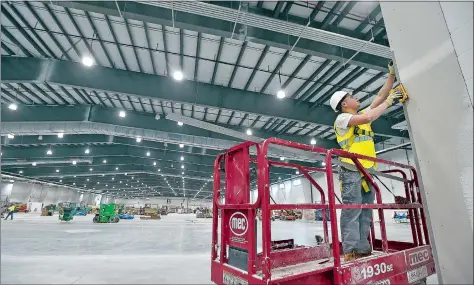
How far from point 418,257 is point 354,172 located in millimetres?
1203

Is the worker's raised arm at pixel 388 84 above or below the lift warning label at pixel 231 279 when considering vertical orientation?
above

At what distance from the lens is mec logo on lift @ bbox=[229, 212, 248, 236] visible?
223cm

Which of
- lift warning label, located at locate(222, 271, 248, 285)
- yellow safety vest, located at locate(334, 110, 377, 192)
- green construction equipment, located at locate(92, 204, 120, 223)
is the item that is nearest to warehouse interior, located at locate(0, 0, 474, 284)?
green construction equipment, located at locate(92, 204, 120, 223)

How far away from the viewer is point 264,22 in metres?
5.71

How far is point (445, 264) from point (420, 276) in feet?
5.65

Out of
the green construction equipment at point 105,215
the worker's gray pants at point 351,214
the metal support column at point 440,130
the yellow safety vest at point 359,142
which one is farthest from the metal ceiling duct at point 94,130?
the metal support column at point 440,130

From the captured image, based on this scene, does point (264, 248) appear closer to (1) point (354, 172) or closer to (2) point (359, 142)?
(1) point (354, 172)

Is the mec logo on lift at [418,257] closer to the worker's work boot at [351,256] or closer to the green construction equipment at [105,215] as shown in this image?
the worker's work boot at [351,256]

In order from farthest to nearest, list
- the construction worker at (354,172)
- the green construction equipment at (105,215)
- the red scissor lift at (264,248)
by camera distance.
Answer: the green construction equipment at (105,215), the construction worker at (354,172), the red scissor lift at (264,248)

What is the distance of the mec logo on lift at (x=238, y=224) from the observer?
2.23m

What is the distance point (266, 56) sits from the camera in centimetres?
814

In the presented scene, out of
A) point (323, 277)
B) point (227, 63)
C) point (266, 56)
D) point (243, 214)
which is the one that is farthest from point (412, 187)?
point (227, 63)

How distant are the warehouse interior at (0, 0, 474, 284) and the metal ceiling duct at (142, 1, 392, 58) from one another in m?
0.03

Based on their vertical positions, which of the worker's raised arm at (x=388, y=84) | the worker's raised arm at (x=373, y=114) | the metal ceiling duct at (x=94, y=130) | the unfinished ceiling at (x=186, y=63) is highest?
the unfinished ceiling at (x=186, y=63)
